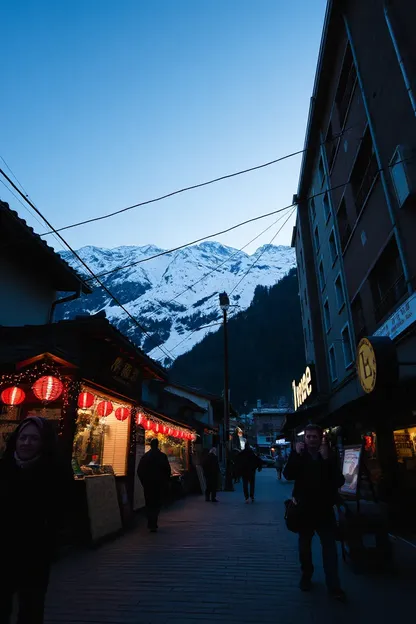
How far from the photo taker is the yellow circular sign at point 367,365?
7.51 m

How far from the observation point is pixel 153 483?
893 centimetres

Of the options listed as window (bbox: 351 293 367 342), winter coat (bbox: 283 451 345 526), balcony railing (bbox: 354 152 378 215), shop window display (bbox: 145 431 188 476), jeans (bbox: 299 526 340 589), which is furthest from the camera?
shop window display (bbox: 145 431 188 476)

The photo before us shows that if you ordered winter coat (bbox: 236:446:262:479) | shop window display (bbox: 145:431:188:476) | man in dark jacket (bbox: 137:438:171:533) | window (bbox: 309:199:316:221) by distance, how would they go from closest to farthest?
man in dark jacket (bbox: 137:438:171:533) → winter coat (bbox: 236:446:262:479) → shop window display (bbox: 145:431:188:476) → window (bbox: 309:199:316:221)

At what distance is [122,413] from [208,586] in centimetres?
705

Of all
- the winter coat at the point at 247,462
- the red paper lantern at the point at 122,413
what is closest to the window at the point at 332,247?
the winter coat at the point at 247,462

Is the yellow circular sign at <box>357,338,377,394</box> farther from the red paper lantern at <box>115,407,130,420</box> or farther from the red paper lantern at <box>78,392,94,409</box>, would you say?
the red paper lantern at <box>115,407,130,420</box>

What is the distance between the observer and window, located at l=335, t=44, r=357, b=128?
50.2 feet

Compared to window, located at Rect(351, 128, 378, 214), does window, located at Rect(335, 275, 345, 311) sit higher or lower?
lower

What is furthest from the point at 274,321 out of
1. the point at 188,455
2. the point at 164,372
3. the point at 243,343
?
the point at 164,372

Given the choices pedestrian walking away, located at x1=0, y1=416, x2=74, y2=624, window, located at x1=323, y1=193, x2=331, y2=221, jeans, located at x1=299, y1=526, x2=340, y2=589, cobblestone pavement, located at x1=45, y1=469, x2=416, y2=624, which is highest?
window, located at x1=323, y1=193, x2=331, y2=221

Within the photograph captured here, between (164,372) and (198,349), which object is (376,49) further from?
(198,349)

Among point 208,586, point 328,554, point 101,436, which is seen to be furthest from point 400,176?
point 101,436

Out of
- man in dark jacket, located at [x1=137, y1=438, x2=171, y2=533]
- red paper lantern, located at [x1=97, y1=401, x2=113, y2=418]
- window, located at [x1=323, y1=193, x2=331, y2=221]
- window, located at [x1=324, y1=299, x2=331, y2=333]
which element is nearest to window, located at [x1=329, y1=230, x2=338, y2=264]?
window, located at [x1=323, y1=193, x2=331, y2=221]

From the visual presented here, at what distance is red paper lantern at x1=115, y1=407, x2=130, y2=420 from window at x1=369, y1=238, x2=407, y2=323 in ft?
29.0
